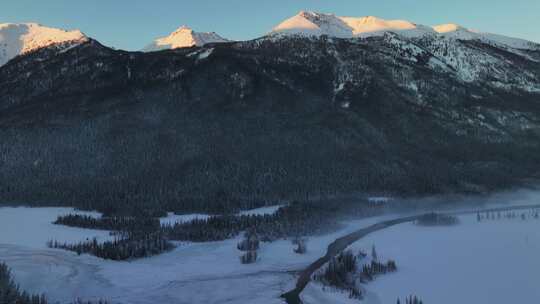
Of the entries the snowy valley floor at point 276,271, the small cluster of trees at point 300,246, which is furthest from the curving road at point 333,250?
the small cluster of trees at point 300,246

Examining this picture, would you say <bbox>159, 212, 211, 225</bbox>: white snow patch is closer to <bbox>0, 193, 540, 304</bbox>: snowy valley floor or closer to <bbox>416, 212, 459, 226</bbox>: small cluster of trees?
<bbox>0, 193, 540, 304</bbox>: snowy valley floor

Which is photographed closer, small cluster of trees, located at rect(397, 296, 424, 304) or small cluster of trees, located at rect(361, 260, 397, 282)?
small cluster of trees, located at rect(397, 296, 424, 304)

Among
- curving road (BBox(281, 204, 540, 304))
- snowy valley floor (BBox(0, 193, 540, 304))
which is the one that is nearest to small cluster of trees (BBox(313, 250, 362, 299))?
snowy valley floor (BBox(0, 193, 540, 304))

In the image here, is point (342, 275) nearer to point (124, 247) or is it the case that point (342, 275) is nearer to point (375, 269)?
point (375, 269)

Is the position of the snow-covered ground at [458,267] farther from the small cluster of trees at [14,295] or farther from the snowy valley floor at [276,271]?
the small cluster of trees at [14,295]

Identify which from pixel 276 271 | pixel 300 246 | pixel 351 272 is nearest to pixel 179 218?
pixel 300 246

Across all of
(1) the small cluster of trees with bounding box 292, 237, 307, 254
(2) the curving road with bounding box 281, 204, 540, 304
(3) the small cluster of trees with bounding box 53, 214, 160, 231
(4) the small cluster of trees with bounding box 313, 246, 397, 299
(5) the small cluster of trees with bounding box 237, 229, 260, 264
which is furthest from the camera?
(3) the small cluster of trees with bounding box 53, 214, 160, 231

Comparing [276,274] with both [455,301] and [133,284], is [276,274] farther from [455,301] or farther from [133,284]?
[455,301]
